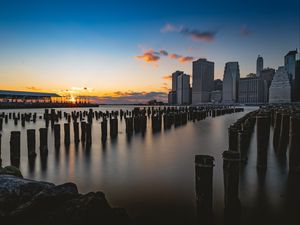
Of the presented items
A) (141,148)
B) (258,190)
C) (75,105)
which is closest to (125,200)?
(258,190)

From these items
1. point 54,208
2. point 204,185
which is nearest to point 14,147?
point 54,208

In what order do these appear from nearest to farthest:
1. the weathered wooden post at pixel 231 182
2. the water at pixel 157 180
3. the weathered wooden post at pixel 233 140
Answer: the weathered wooden post at pixel 231 182 < the water at pixel 157 180 < the weathered wooden post at pixel 233 140

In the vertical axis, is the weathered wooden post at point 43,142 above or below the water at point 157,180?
above

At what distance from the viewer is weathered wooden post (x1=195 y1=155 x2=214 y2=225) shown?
4.12 metres

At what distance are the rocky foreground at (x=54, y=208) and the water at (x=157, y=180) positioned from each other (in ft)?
5.63

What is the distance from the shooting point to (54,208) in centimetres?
325

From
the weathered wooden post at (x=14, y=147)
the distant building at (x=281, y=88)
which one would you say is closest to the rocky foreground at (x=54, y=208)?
the weathered wooden post at (x=14, y=147)

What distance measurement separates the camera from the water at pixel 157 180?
4789 mm

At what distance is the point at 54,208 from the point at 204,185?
2731 mm

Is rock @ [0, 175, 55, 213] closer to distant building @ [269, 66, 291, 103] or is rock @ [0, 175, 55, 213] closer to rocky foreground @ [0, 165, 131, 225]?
rocky foreground @ [0, 165, 131, 225]

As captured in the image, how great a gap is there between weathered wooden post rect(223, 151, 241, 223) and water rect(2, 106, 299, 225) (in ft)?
0.58

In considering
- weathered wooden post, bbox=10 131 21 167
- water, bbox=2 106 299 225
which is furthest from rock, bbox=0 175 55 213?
weathered wooden post, bbox=10 131 21 167

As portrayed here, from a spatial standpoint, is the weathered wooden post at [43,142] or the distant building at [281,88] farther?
the distant building at [281,88]

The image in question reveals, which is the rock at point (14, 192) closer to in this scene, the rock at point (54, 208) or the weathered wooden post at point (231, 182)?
the rock at point (54, 208)
